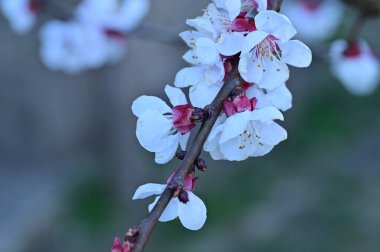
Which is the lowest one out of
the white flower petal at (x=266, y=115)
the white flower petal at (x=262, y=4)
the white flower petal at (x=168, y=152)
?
the white flower petal at (x=266, y=115)

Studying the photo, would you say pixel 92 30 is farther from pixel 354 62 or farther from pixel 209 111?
pixel 209 111

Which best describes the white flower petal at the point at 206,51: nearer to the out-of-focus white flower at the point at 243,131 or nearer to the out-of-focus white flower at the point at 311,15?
the out-of-focus white flower at the point at 243,131

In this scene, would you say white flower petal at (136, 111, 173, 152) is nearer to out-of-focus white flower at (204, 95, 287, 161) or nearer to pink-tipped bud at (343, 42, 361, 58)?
out-of-focus white flower at (204, 95, 287, 161)

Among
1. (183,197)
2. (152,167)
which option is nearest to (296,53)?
(183,197)

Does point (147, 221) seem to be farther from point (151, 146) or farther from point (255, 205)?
point (255, 205)

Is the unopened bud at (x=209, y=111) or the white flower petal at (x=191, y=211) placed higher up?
the unopened bud at (x=209, y=111)

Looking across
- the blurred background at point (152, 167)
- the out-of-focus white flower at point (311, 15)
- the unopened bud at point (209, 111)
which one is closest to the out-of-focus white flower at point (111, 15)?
the out-of-focus white flower at point (311, 15)
